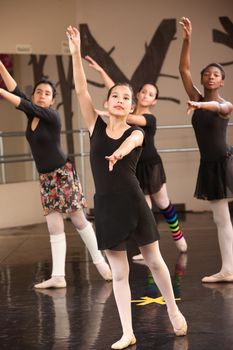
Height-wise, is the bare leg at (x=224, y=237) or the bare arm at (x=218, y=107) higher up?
the bare arm at (x=218, y=107)

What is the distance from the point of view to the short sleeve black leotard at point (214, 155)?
4.85 m

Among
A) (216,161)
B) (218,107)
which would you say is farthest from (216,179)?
(218,107)

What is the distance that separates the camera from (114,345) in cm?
359

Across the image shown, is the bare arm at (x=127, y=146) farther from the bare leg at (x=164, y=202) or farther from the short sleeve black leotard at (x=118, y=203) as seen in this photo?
the bare leg at (x=164, y=202)

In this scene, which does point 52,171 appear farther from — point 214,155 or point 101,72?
point 214,155

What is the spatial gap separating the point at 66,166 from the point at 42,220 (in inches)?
142

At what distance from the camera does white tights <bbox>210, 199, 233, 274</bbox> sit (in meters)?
4.89

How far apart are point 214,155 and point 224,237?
1.80 feet

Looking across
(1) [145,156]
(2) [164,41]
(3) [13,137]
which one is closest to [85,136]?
(3) [13,137]

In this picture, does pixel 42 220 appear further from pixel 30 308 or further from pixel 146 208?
pixel 146 208

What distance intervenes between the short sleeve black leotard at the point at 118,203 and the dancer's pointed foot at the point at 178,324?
1.41 feet

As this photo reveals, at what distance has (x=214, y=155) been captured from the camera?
193 inches

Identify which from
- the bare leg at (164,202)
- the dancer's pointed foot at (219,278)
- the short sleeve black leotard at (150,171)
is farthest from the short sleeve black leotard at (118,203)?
the bare leg at (164,202)

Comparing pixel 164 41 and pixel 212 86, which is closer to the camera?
pixel 212 86
